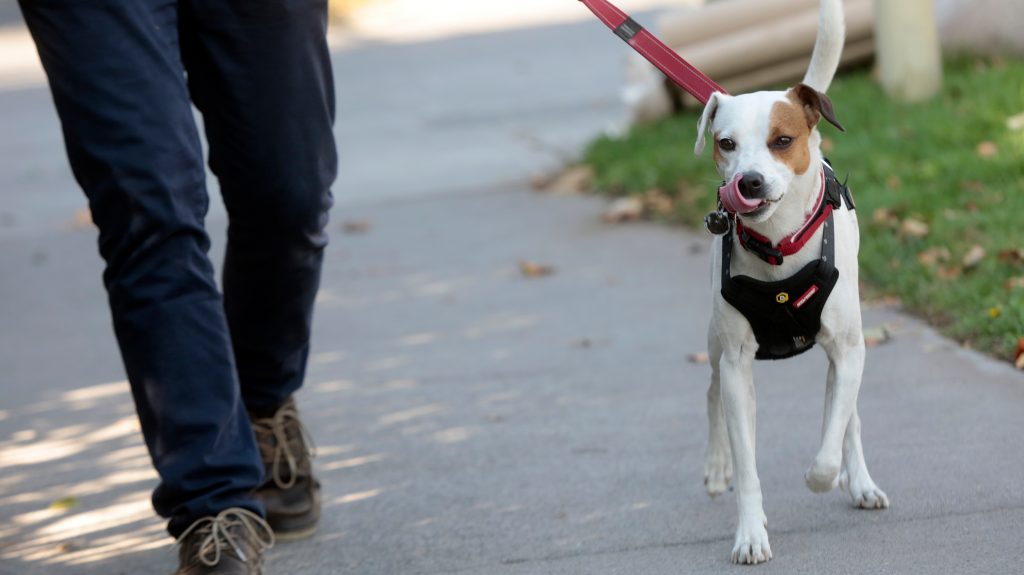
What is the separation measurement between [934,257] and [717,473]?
225 cm

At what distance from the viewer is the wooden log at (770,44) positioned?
28.4ft

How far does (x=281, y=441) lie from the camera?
3.91 metres

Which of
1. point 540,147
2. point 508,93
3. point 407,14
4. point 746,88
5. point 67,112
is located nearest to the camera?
point 67,112

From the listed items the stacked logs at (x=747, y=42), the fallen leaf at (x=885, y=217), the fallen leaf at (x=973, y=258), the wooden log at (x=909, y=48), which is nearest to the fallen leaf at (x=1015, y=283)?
the fallen leaf at (x=973, y=258)

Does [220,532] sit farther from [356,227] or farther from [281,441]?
[356,227]

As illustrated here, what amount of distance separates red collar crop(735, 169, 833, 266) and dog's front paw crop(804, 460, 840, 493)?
488mm

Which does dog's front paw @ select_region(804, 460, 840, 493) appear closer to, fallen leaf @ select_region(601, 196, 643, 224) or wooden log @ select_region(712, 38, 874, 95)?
fallen leaf @ select_region(601, 196, 643, 224)

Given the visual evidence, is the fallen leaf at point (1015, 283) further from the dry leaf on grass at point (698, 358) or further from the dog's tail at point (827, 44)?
the dog's tail at point (827, 44)

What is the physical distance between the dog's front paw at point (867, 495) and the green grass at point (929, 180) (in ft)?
4.24

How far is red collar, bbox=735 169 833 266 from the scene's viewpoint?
10.5ft

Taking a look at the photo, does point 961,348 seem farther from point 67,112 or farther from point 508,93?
point 508,93

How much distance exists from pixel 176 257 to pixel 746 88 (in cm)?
624

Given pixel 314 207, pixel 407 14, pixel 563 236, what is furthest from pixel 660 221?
pixel 407 14

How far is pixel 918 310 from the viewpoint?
5.27 meters
